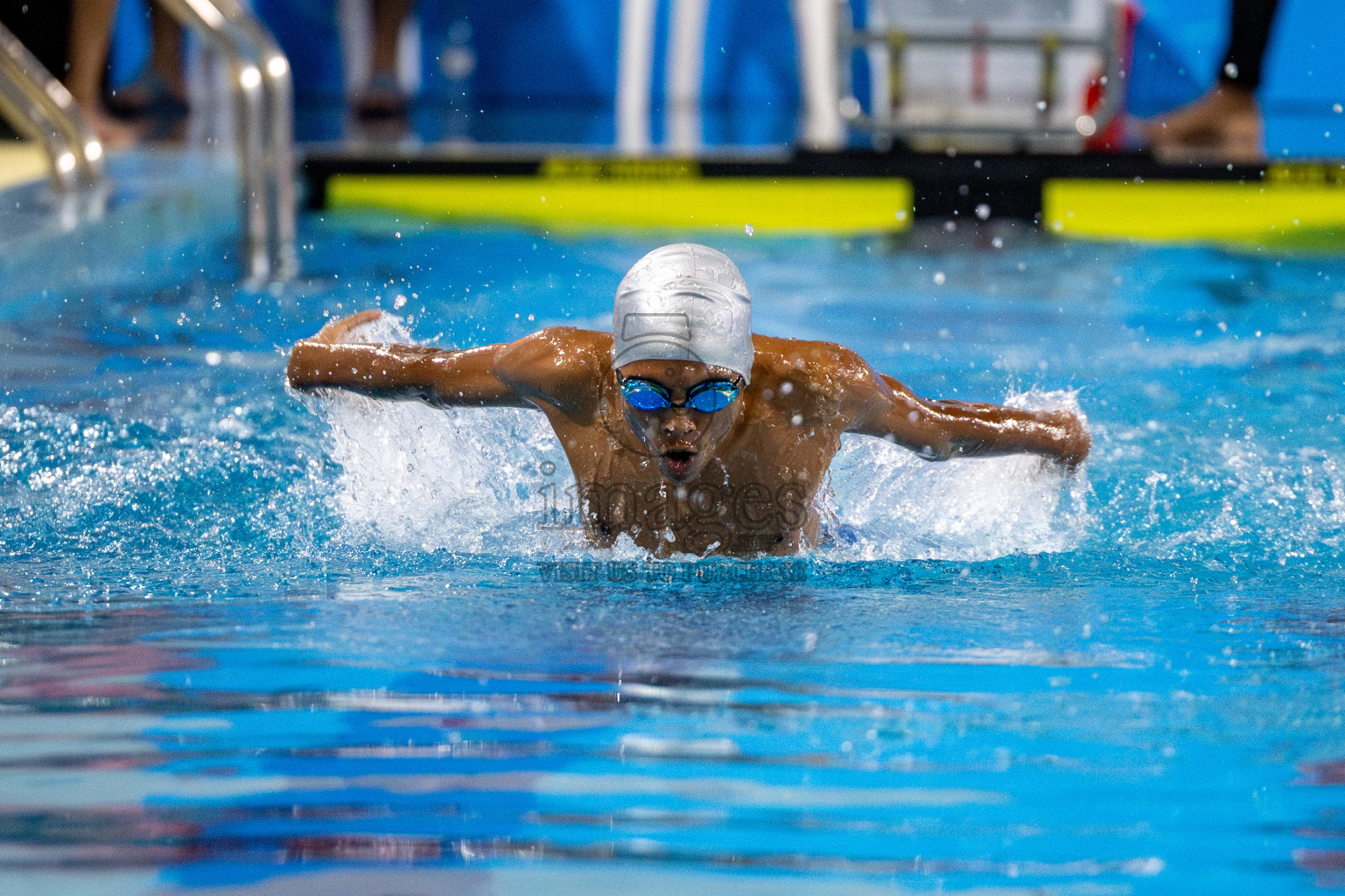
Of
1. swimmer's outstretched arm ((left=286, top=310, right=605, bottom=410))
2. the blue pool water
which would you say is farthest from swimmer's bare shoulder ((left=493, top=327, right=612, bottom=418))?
the blue pool water

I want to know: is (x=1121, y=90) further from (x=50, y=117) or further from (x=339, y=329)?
(x=339, y=329)

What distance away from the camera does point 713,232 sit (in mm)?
7102

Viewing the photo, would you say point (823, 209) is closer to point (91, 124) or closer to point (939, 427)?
point (91, 124)

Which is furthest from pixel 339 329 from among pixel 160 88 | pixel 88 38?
pixel 160 88

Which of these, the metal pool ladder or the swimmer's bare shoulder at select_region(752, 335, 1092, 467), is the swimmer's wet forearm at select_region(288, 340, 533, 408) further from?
the metal pool ladder

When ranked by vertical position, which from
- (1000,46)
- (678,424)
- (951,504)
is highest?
(1000,46)

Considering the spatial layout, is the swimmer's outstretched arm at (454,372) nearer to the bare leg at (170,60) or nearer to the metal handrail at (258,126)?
the metal handrail at (258,126)

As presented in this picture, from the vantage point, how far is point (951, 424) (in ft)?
10.1

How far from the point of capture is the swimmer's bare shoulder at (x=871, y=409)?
3.01 metres

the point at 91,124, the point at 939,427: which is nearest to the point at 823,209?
the point at 91,124

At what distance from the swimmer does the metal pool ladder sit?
2.37m

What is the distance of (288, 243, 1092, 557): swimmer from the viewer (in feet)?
9.96

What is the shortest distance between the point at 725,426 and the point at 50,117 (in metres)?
4.17

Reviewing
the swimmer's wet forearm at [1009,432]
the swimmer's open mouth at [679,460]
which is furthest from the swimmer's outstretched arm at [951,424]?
the swimmer's open mouth at [679,460]
